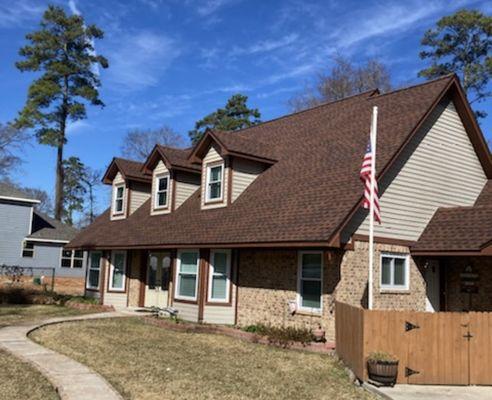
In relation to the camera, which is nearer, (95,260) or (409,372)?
(409,372)

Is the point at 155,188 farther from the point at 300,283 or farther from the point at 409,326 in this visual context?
the point at 409,326

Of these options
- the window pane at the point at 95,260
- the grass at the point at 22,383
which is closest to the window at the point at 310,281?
the grass at the point at 22,383

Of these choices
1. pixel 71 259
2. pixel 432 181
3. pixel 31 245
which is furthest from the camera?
pixel 71 259

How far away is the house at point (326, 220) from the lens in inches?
541

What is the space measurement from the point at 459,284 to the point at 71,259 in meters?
30.0

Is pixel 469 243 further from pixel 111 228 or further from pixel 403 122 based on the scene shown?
pixel 111 228

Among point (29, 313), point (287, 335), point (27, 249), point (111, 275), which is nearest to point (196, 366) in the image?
point (287, 335)

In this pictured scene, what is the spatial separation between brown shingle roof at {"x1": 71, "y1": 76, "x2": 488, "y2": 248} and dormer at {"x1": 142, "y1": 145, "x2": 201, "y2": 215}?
0.44 metres

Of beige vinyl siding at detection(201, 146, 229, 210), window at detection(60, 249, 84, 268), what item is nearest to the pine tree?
window at detection(60, 249, 84, 268)

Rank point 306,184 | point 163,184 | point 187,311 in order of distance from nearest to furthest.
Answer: point 306,184
point 187,311
point 163,184

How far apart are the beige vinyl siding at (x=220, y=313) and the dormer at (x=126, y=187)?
9114 mm

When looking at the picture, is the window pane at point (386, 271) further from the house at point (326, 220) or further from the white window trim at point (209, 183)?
the white window trim at point (209, 183)

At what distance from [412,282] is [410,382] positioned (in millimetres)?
5613

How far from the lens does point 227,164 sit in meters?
18.3
